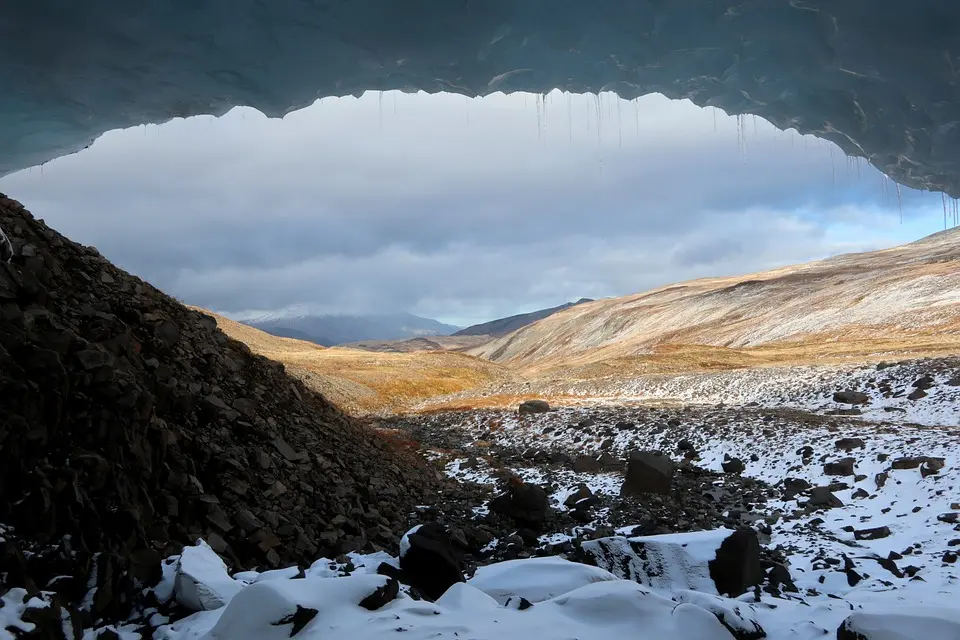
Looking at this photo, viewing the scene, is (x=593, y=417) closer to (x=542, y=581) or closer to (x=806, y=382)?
(x=806, y=382)

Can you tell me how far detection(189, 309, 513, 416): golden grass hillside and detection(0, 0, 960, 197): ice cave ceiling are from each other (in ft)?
83.9

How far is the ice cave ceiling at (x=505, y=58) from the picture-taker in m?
9.97

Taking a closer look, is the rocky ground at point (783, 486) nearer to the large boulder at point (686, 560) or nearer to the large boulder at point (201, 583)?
the large boulder at point (686, 560)

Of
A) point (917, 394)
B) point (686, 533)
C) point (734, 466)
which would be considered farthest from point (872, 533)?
point (917, 394)

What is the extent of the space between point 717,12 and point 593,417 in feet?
50.9

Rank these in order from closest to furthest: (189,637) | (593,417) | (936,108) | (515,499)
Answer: (189,637)
(936,108)
(515,499)
(593,417)

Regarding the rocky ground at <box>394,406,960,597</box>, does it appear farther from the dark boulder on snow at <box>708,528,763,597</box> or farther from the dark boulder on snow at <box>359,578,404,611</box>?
the dark boulder on snow at <box>359,578,404,611</box>

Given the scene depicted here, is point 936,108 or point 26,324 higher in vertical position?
point 936,108

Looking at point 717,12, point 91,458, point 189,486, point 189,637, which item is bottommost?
point 189,637

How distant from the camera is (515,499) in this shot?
10992mm

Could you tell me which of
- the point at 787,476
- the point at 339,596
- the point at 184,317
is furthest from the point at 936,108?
the point at 184,317

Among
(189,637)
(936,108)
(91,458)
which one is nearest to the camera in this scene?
(189,637)

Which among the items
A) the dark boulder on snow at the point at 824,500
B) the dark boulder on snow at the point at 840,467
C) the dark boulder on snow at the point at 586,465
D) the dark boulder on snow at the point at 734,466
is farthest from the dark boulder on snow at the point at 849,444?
the dark boulder on snow at the point at 586,465

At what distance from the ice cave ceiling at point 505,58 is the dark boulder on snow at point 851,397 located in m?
12.3
